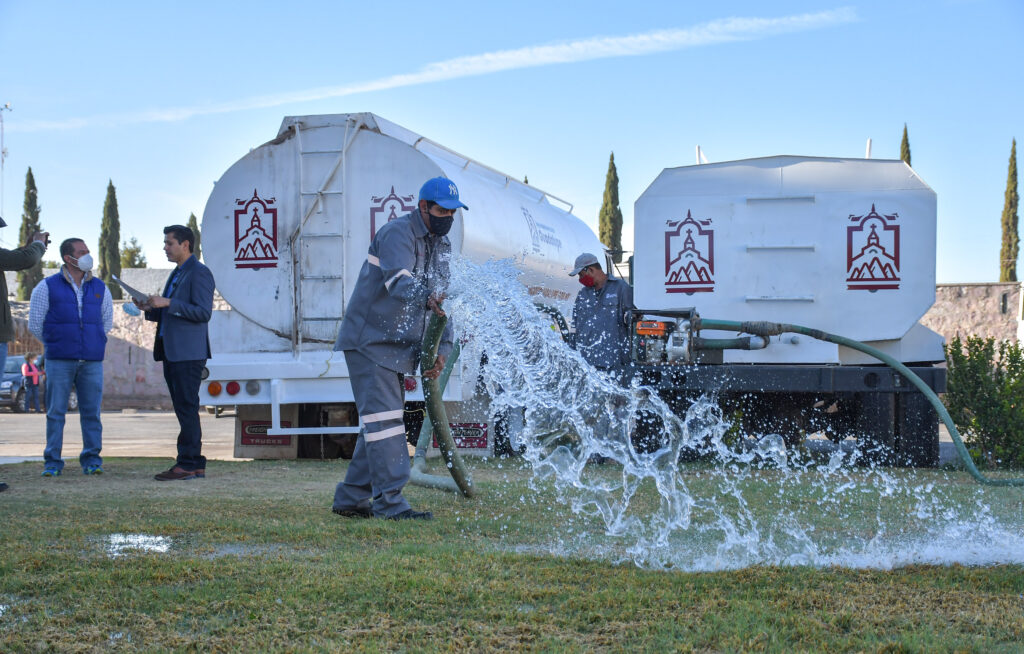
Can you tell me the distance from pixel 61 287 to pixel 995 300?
21189mm

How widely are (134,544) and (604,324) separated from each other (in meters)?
5.03

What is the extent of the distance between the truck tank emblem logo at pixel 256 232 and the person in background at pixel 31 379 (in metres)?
16.1

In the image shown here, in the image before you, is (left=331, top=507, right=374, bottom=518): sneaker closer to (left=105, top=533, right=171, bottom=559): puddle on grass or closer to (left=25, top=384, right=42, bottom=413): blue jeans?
(left=105, top=533, right=171, bottom=559): puddle on grass

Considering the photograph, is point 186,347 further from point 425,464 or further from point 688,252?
point 688,252

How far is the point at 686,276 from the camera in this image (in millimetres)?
9023

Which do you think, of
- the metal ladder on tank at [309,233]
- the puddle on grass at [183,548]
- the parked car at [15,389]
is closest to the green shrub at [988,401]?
the metal ladder on tank at [309,233]

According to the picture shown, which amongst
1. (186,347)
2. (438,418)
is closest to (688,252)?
(438,418)

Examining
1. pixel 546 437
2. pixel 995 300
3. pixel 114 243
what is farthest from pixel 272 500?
pixel 114 243

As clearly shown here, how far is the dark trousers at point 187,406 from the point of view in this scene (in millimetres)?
7320

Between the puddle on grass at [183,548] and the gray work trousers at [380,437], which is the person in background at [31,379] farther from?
the puddle on grass at [183,548]

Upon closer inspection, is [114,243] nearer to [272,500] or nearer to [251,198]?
[251,198]

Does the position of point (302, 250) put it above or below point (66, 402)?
above

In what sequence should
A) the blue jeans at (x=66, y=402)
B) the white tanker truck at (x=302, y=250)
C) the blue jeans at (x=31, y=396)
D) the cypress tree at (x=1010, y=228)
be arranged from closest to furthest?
the blue jeans at (x=66, y=402)
the white tanker truck at (x=302, y=250)
the blue jeans at (x=31, y=396)
the cypress tree at (x=1010, y=228)

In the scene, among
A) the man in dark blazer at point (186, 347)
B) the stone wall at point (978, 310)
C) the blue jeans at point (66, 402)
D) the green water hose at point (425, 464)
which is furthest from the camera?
the stone wall at point (978, 310)
